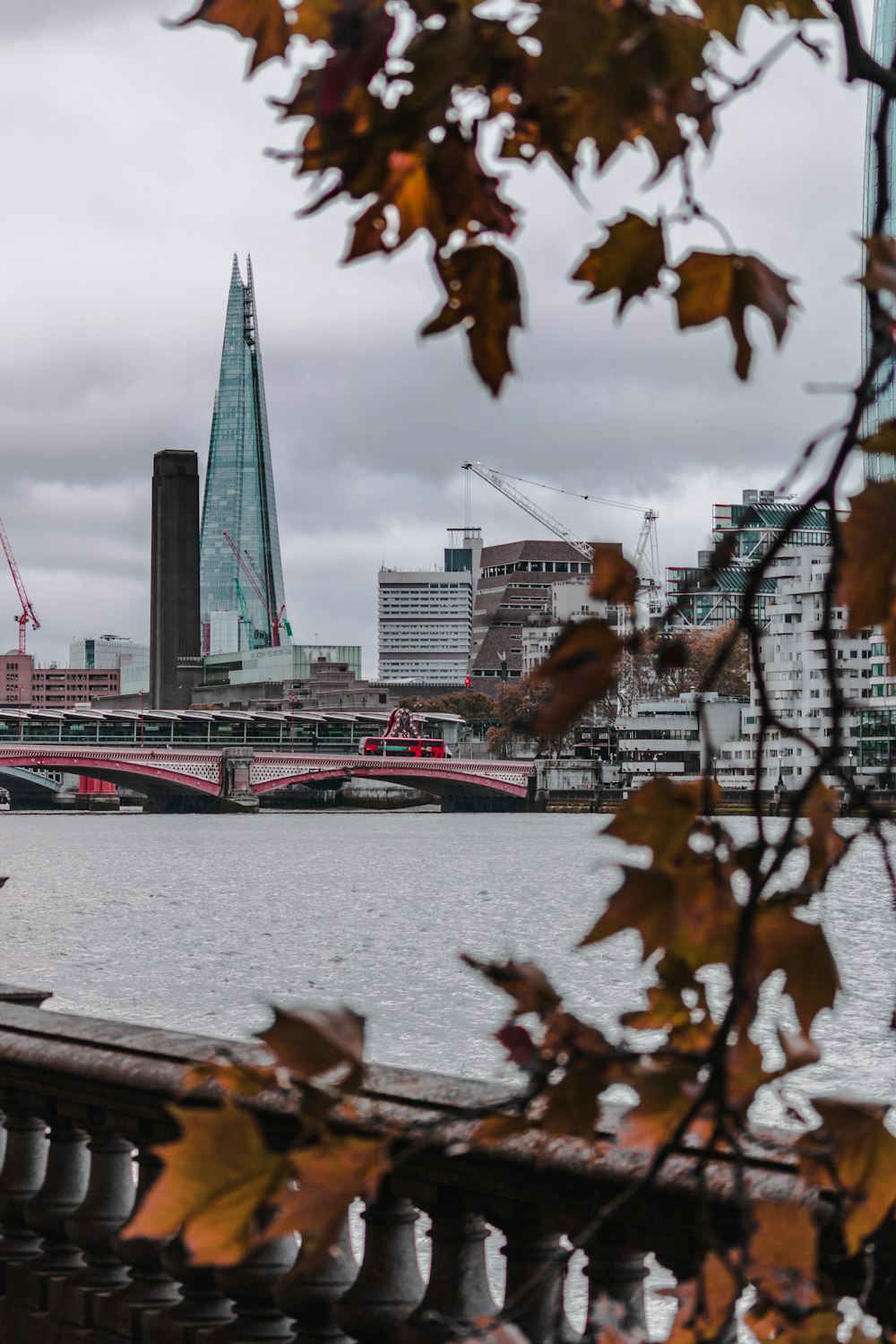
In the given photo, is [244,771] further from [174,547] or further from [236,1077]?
[236,1077]

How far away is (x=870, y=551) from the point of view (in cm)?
89

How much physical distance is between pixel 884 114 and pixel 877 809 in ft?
1.57

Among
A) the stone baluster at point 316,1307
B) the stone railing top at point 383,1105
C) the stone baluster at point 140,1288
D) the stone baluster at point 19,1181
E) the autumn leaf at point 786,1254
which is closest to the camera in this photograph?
the autumn leaf at point 786,1254

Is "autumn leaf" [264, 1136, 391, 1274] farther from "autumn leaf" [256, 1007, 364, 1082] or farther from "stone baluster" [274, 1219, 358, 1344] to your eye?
"stone baluster" [274, 1219, 358, 1344]

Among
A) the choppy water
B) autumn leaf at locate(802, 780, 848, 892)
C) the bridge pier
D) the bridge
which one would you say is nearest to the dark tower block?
the bridge

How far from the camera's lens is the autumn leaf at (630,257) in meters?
1.04

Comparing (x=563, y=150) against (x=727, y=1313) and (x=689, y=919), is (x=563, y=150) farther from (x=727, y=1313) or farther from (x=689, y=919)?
(x=727, y=1313)

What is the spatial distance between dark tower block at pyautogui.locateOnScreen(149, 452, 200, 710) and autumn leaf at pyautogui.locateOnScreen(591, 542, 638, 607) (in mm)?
187542

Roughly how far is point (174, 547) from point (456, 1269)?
7349 inches

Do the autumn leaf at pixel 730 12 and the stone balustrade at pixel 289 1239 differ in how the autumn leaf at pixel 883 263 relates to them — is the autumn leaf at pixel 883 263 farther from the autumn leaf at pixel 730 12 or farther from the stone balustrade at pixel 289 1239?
the stone balustrade at pixel 289 1239

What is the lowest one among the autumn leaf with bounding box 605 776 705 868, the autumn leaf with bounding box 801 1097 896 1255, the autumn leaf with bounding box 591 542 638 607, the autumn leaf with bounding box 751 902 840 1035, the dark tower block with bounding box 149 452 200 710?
the autumn leaf with bounding box 801 1097 896 1255

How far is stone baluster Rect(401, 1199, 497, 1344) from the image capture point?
10.3 ft

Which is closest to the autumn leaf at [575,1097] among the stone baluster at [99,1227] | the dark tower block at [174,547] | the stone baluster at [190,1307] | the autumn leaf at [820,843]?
the autumn leaf at [820,843]

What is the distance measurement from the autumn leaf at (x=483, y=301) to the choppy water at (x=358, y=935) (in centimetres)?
33
